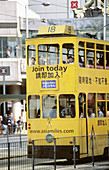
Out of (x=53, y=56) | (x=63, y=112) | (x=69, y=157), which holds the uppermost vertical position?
(x=53, y=56)

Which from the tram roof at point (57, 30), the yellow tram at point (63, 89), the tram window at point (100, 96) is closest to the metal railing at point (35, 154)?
the yellow tram at point (63, 89)

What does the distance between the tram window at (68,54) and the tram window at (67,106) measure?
4.06ft

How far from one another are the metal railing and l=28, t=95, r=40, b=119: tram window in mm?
1980

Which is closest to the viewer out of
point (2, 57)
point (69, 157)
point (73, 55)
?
point (69, 157)

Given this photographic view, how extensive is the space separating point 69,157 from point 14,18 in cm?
3711

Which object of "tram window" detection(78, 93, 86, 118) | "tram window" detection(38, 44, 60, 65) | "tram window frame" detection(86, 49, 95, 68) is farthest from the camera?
"tram window frame" detection(86, 49, 95, 68)

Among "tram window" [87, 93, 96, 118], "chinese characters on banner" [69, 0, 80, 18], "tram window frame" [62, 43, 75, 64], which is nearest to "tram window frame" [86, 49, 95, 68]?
"tram window frame" [62, 43, 75, 64]

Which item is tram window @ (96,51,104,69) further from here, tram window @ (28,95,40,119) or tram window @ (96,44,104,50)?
tram window @ (28,95,40,119)

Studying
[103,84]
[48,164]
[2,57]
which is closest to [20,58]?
[2,57]

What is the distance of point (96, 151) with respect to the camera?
66.9 ft

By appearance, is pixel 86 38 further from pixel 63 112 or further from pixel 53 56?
pixel 63 112

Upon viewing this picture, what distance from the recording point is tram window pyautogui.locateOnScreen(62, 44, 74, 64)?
2086 cm

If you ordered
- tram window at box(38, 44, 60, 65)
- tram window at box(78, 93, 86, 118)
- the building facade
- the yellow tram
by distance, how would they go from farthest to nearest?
the building facade
tram window at box(38, 44, 60, 65)
tram window at box(78, 93, 86, 118)
the yellow tram

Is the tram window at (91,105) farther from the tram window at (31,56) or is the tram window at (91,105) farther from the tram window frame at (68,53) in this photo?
the tram window at (31,56)
